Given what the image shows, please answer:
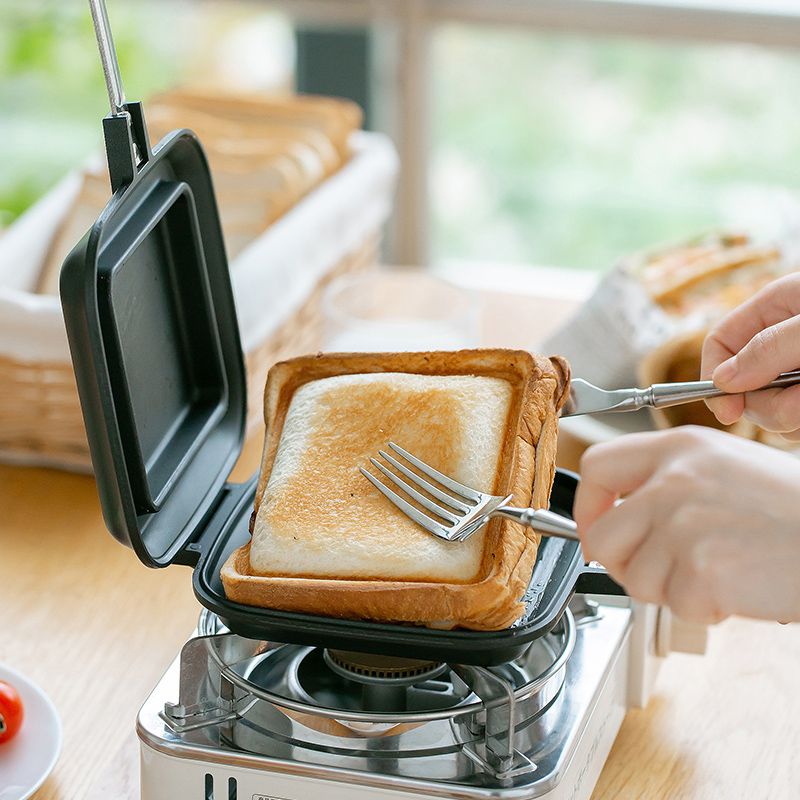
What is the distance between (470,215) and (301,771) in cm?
191

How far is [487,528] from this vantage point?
797 millimetres

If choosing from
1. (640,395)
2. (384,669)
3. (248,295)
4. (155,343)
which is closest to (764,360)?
(640,395)

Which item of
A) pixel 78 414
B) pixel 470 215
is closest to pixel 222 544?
pixel 78 414

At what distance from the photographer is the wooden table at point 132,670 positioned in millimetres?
954

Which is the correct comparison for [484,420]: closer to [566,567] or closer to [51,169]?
[566,567]

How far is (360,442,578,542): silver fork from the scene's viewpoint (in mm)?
736

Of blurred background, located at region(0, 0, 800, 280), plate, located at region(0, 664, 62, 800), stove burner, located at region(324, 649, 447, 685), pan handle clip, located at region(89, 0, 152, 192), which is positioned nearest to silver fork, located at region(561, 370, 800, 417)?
stove burner, located at region(324, 649, 447, 685)


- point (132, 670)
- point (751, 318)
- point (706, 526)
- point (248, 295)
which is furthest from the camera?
point (248, 295)

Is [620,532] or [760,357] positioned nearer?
[620,532]

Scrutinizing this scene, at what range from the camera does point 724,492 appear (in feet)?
1.98

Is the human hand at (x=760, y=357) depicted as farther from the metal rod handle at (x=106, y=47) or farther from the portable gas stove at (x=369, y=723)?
the metal rod handle at (x=106, y=47)

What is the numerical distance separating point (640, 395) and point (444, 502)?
0.72ft

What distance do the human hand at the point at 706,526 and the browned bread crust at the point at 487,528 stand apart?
0.13 meters

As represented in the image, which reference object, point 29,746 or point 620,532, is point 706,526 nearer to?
point 620,532
